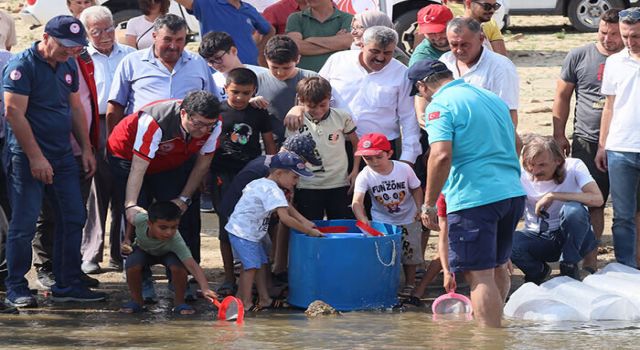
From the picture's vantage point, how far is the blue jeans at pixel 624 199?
9.63 metres

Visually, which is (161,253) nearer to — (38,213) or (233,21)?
(38,213)

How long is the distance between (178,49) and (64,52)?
1090 millimetres

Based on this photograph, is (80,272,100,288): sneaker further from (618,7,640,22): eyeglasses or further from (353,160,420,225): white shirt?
(618,7,640,22): eyeglasses

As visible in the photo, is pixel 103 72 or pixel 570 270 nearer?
pixel 570 270

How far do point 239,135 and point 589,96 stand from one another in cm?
283

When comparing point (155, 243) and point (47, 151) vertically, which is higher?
point (47, 151)

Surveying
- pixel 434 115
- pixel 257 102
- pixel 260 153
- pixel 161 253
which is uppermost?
pixel 257 102

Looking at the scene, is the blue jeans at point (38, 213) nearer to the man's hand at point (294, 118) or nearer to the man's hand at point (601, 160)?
the man's hand at point (294, 118)

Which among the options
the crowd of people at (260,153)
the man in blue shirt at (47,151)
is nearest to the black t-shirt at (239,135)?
the crowd of people at (260,153)

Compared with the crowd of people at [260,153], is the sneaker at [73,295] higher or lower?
lower

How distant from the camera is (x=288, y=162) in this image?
355 inches

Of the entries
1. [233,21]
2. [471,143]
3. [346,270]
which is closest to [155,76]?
[233,21]

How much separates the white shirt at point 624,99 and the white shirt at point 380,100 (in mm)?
1486

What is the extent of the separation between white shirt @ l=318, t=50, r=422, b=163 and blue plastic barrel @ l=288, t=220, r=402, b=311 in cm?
104
